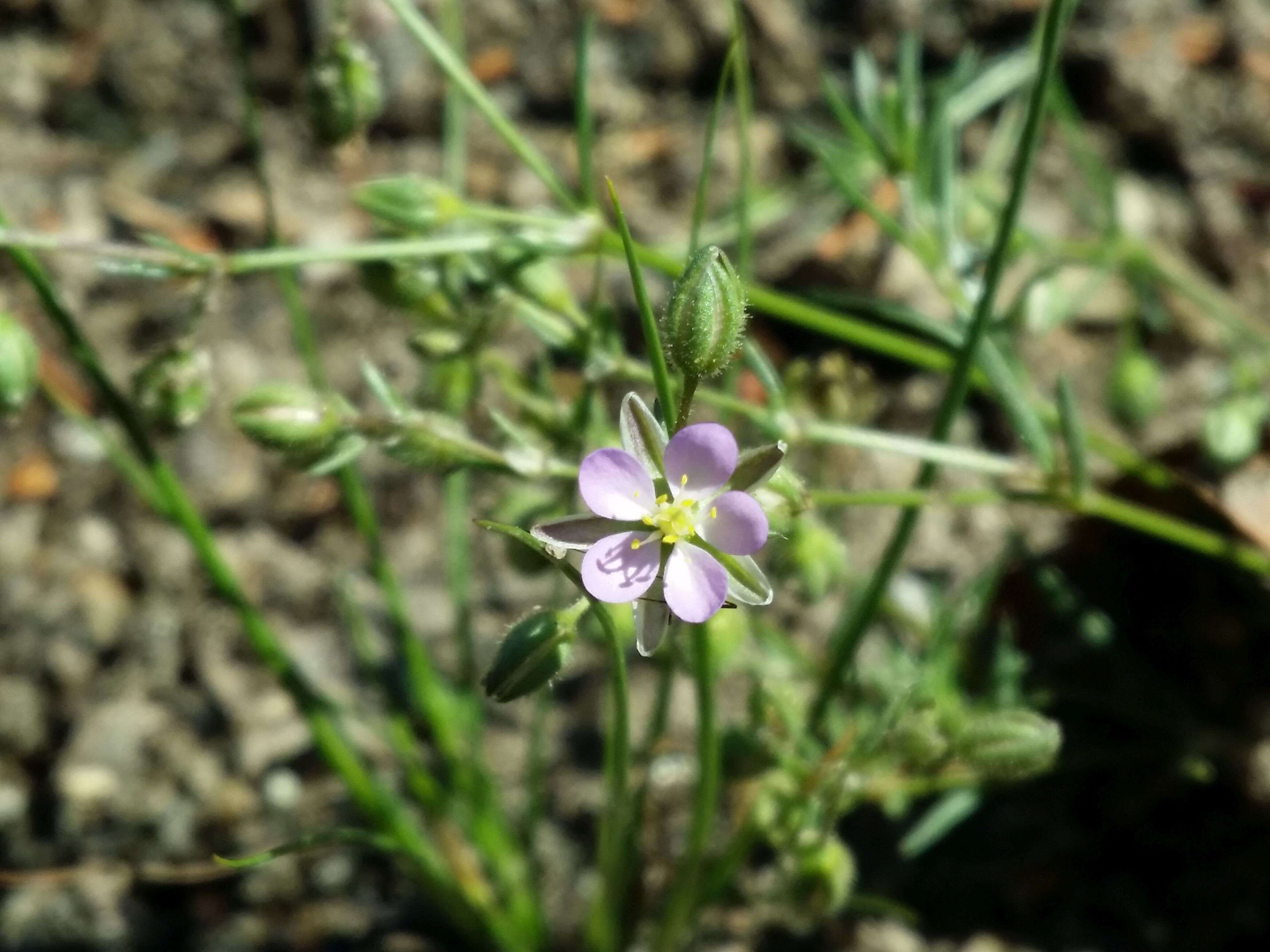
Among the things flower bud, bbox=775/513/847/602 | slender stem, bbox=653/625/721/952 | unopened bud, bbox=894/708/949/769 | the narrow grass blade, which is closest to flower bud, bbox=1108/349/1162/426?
the narrow grass blade

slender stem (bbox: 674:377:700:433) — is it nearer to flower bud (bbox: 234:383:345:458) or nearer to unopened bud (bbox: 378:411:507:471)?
unopened bud (bbox: 378:411:507:471)

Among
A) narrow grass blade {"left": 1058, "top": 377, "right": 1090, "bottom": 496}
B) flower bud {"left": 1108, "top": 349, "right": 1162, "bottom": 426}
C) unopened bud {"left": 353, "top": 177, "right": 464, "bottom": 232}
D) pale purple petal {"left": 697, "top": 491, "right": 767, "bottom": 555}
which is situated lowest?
pale purple petal {"left": 697, "top": 491, "right": 767, "bottom": 555}

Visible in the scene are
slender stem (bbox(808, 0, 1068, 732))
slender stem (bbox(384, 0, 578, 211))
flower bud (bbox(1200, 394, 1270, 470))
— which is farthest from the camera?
flower bud (bbox(1200, 394, 1270, 470))

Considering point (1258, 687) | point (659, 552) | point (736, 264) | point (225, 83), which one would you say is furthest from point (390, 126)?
point (1258, 687)

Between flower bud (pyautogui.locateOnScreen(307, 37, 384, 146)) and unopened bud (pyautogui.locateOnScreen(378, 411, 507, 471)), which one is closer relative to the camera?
unopened bud (pyautogui.locateOnScreen(378, 411, 507, 471))

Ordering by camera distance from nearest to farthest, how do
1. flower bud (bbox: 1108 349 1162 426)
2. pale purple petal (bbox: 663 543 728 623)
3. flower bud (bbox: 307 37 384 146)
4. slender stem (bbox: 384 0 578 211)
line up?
1. pale purple petal (bbox: 663 543 728 623)
2. slender stem (bbox: 384 0 578 211)
3. flower bud (bbox: 307 37 384 146)
4. flower bud (bbox: 1108 349 1162 426)

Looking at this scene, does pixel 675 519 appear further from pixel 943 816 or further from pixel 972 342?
pixel 943 816
